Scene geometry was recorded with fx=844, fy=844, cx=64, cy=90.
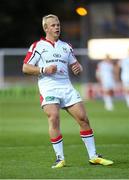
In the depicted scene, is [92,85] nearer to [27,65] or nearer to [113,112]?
[113,112]

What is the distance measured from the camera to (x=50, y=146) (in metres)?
16.5

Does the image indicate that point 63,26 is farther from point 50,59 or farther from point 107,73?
point 50,59

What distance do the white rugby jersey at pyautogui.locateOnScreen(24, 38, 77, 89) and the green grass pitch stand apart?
1.30 m

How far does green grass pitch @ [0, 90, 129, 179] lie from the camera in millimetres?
12203

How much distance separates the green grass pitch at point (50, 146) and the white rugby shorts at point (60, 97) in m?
0.99

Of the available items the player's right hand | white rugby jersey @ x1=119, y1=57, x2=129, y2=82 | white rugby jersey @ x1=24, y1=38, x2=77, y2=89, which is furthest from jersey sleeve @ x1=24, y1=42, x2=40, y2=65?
white rugby jersey @ x1=119, y1=57, x2=129, y2=82

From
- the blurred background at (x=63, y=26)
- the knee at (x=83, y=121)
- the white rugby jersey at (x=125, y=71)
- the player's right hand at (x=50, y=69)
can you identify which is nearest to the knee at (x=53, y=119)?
the knee at (x=83, y=121)

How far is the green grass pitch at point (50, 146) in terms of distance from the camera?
480 inches

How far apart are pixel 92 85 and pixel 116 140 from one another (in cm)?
1703

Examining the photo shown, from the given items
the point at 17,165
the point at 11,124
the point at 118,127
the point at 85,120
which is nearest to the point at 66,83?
the point at 85,120

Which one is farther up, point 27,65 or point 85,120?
point 27,65

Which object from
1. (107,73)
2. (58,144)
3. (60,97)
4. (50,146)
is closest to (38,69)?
(60,97)

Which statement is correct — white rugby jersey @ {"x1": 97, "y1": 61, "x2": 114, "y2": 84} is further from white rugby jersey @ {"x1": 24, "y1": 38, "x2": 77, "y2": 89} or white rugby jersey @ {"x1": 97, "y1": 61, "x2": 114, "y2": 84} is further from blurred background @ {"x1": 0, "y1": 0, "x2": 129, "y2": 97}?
white rugby jersey @ {"x1": 24, "y1": 38, "x2": 77, "y2": 89}

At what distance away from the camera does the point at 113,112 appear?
28.0 meters
